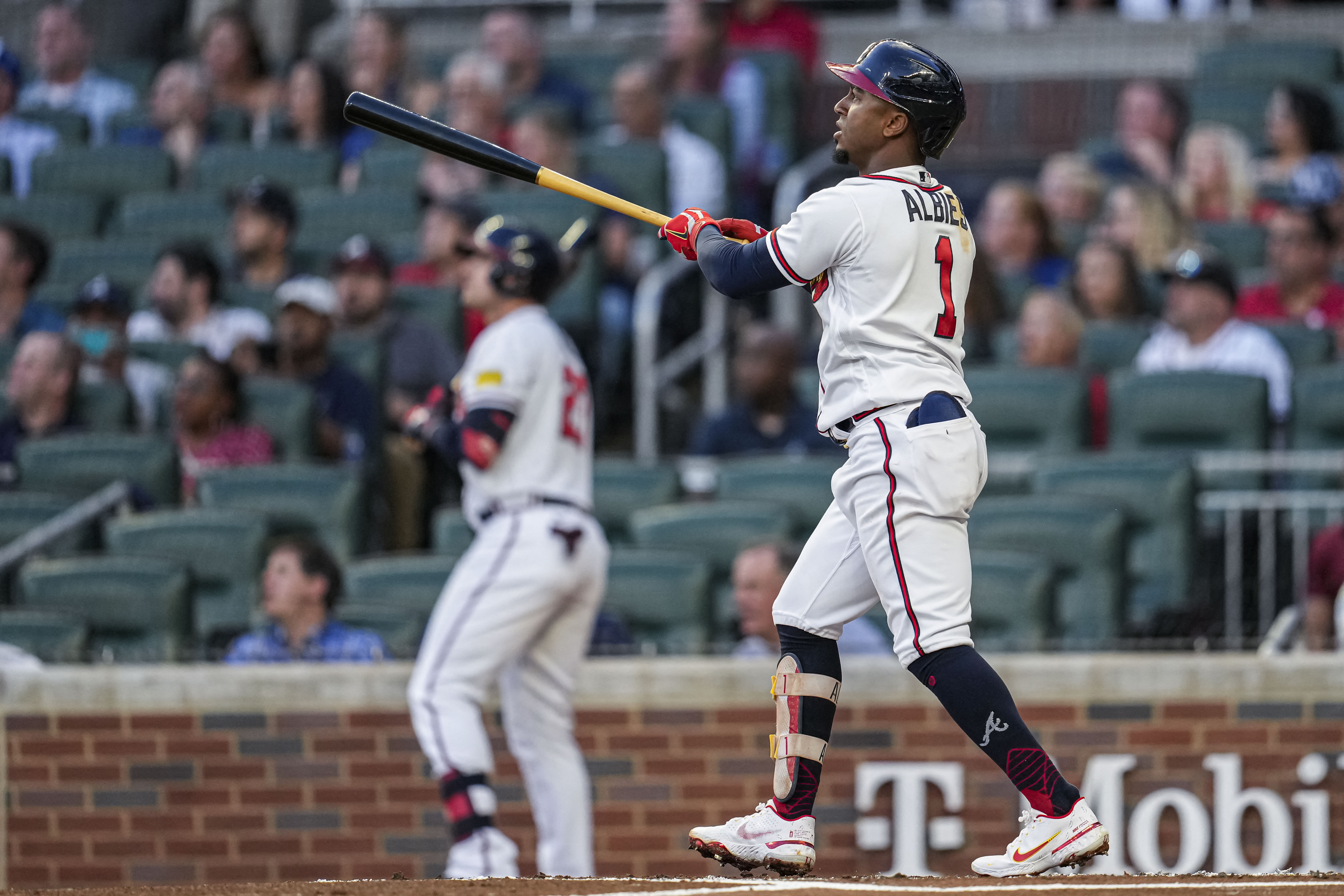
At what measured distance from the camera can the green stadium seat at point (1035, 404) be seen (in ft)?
23.4

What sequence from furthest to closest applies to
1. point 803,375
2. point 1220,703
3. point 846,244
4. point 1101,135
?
point 1101,135, point 803,375, point 1220,703, point 846,244

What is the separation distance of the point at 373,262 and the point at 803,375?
1873 mm

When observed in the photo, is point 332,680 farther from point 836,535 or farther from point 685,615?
point 836,535

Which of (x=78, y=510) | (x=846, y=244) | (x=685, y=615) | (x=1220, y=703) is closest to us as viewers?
(x=846, y=244)

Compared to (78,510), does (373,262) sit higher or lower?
higher

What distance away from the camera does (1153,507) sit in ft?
21.7

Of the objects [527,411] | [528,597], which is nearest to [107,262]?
[527,411]

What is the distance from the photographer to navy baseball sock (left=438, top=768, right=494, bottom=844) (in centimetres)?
546

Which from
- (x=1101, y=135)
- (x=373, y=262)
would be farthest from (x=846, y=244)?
(x=1101, y=135)

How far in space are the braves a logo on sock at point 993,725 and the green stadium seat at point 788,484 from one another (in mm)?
3050

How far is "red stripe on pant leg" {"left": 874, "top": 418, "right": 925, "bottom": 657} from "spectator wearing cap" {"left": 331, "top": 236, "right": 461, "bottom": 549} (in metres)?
3.78

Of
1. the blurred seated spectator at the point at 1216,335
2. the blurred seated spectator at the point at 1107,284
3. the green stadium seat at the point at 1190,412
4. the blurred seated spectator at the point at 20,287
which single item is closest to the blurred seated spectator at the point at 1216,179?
the blurred seated spectator at the point at 1107,284

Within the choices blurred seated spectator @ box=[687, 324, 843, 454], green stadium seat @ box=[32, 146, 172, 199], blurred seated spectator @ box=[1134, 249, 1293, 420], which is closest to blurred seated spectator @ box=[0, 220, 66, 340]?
green stadium seat @ box=[32, 146, 172, 199]

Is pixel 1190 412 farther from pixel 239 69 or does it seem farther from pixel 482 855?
pixel 239 69
